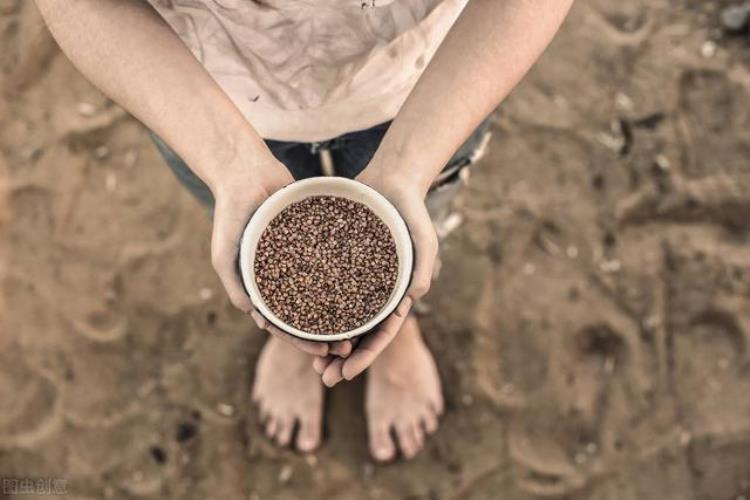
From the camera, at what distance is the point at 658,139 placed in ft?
7.95

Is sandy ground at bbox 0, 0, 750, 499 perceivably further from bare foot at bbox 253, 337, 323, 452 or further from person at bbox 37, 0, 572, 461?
person at bbox 37, 0, 572, 461

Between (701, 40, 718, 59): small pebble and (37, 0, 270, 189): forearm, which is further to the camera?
(701, 40, 718, 59): small pebble

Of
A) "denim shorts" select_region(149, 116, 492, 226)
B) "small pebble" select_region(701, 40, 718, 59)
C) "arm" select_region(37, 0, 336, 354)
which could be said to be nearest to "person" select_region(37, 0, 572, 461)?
"arm" select_region(37, 0, 336, 354)

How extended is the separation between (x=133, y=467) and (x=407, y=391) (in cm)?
85

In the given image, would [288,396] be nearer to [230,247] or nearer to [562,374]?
[562,374]

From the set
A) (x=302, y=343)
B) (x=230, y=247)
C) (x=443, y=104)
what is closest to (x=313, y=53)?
(x=443, y=104)

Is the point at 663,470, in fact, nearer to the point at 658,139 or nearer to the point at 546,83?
the point at 658,139

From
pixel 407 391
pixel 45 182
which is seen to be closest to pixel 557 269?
pixel 407 391

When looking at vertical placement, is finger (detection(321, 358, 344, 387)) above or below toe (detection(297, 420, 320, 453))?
above

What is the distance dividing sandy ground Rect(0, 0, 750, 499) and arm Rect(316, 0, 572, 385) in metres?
1.08

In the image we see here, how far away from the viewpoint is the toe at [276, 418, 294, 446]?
2170mm

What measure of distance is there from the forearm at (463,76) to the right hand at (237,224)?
0.21 m

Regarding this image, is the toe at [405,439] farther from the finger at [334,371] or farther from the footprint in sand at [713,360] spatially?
the finger at [334,371]

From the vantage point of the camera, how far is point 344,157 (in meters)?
1.54
